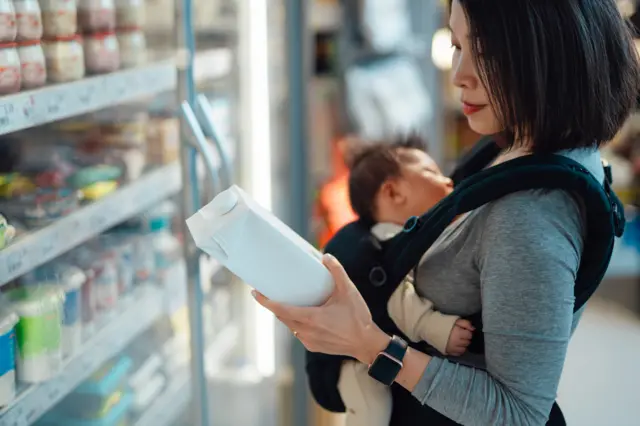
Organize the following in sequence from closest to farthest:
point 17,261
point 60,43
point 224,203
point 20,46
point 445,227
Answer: point 224,203, point 445,227, point 17,261, point 20,46, point 60,43

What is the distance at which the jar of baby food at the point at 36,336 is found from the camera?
1.32 m

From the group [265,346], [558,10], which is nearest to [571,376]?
[265,346]

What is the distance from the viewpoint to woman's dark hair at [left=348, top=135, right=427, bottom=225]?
1466 mm

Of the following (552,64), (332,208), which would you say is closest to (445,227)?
(552,64)

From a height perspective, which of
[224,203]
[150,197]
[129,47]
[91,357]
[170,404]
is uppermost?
[129,47]

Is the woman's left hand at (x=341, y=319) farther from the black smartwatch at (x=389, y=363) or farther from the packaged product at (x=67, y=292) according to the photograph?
the packaged product at (x=67, y=292)

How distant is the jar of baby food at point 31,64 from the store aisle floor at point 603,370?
2.60 meters

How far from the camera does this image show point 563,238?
1.04 metres

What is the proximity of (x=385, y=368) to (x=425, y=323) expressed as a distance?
122 mm

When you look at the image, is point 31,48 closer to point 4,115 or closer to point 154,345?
point 4,115

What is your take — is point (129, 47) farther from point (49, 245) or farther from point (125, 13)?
point (49, 245)

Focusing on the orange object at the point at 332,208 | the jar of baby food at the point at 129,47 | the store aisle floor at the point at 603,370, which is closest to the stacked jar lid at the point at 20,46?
the jar of baby food at the point at 129,47

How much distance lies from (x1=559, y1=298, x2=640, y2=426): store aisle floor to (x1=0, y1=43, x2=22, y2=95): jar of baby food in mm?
2655

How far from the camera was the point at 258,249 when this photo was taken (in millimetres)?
1027
